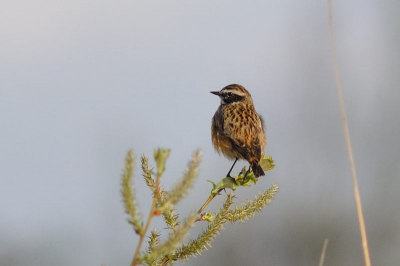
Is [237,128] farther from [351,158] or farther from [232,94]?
[351,158]

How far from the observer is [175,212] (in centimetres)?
300

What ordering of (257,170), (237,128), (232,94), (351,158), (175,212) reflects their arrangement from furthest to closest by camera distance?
(232,94), (237,128), (257,170), (351,158), (175,212)

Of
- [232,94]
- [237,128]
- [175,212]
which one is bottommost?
[175,212]

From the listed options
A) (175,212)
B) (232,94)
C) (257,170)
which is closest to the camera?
(175,212)

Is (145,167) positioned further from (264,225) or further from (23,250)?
(264,225)

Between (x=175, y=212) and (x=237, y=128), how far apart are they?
3.41 metres

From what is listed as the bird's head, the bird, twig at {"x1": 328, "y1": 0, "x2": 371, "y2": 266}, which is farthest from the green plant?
the bird's head

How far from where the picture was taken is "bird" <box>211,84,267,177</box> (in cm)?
614

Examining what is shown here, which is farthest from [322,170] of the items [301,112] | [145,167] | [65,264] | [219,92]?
[145,167]

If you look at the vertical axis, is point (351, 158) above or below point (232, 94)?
below

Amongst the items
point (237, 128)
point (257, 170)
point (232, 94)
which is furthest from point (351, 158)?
point (232, 94)

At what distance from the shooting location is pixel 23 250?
14.7 meters

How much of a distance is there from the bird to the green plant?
261 centimetres

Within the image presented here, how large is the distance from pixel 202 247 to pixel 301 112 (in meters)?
14.0
